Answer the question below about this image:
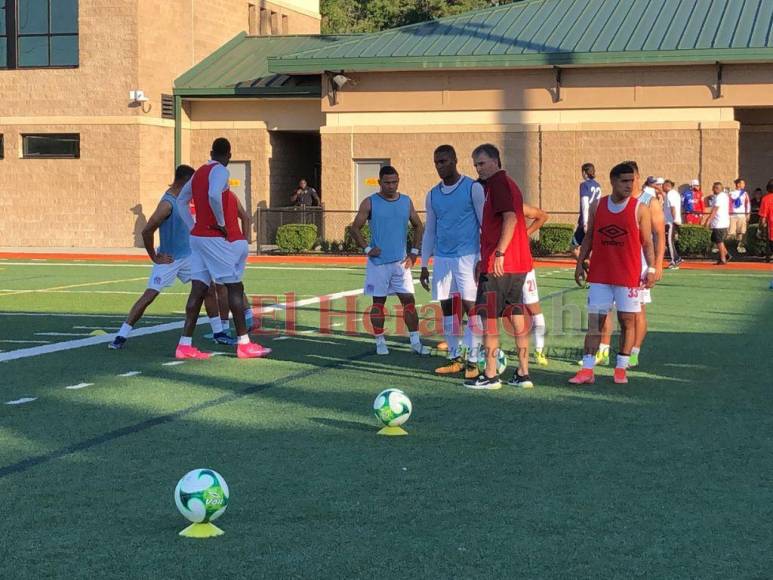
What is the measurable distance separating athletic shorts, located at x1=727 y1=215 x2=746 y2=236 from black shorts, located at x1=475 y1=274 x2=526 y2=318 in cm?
1984

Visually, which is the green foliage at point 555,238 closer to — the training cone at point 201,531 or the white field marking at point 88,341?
the white field marking at point 88,341

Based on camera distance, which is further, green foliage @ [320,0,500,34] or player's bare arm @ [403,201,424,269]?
green foliage @ [320,0,500,34]

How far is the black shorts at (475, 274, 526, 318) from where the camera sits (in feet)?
32.8

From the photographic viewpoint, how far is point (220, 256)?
1224 centimetres

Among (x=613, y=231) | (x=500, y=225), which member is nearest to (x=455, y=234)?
(x=500, y=225)

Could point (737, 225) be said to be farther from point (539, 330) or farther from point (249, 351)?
point (249, 351)

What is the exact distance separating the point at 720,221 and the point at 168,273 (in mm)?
15951

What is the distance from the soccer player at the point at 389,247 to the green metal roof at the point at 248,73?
69.2 ft

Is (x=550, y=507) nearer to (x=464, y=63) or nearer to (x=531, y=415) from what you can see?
(x=531, y=415)

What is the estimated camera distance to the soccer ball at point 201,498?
5785 millimetres

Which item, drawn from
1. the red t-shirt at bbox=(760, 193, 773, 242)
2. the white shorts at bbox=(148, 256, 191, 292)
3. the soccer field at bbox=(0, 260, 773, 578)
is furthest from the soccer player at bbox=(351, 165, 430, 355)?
the red t-shirt at bbox=(760, 193, 773, 242)

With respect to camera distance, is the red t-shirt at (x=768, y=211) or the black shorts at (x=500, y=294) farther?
the red t-shirt at (x=768, y=211)

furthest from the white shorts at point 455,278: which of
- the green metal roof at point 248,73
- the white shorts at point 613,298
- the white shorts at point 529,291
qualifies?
the green metal roof at point 248,73

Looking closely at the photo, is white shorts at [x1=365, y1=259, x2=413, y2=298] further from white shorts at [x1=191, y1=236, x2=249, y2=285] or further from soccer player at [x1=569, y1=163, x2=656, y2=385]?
soccer player at [x1=569, y1=163, x2=656, y2=385]
